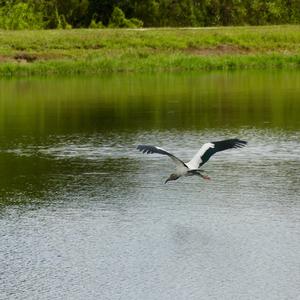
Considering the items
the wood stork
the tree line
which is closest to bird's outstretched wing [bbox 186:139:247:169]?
the wood stork

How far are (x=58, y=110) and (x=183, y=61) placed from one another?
14.6 m

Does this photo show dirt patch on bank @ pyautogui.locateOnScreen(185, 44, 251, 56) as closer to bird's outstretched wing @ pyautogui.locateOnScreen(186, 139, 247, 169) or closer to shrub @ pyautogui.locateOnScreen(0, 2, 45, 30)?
shrub @ pyautogui.locateOnScreen(0, 2, 45, 30)

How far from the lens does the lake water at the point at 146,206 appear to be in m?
11.2

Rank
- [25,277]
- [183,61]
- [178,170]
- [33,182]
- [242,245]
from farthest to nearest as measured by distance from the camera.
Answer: [183,61]
[33,182]
[178,170]
[242,245]
[25,277]

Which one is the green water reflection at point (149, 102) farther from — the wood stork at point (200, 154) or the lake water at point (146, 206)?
the wood stork at point (200, 154)

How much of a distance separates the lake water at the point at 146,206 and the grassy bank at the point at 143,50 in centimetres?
1377

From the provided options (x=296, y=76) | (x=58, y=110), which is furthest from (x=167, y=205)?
(x=296, y=76)

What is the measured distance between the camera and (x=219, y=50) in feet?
148

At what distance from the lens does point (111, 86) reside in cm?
3475

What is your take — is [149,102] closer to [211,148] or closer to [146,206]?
[146,206]

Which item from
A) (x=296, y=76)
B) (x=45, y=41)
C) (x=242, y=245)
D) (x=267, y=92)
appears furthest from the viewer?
(x=45, y=41)

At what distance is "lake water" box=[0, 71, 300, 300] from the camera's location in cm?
1116

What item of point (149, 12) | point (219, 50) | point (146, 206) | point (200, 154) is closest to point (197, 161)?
point (200, 154)

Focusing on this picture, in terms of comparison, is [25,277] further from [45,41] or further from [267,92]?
[45,41]
